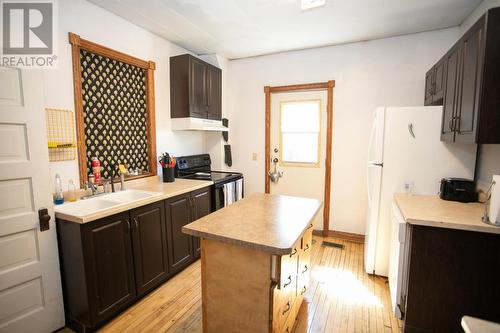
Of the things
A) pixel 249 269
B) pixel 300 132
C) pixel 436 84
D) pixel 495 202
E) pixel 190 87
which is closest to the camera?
pixel 249 269

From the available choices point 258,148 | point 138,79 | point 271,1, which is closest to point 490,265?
point 271,1

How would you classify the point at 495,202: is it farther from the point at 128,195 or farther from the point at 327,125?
the point at 128,195

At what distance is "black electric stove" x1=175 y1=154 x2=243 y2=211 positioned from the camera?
3.05 meters

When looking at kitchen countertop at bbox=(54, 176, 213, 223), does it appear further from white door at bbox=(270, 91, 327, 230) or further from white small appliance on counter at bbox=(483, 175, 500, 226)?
white small appliance on counter at bbox=(483, 175, 500, 226)

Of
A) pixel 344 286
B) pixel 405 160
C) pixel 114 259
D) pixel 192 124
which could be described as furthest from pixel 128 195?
pixel 405 160

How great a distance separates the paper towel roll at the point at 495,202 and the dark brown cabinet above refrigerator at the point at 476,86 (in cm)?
27

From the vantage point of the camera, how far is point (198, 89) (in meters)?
3.16

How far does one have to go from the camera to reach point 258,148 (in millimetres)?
3871

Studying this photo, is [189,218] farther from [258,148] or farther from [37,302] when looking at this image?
[258,148]

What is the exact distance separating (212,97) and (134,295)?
252 centimetres

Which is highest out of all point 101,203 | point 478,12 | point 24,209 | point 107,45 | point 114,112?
point 478,12

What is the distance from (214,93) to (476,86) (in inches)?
110

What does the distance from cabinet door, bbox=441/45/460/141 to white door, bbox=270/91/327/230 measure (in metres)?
1.48

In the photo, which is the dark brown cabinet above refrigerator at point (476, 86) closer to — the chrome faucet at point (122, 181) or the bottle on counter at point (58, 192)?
the chrome faucet at point (122, 181)
